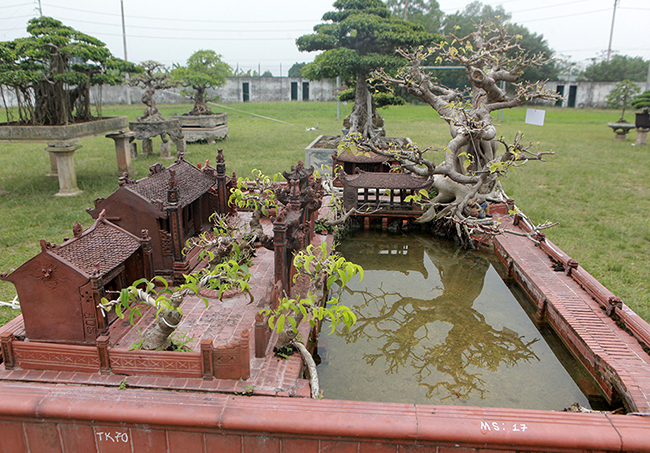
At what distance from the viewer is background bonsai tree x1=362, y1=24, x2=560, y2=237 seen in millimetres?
9445

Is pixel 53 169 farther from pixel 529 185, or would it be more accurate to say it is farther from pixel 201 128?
pixel 529 185

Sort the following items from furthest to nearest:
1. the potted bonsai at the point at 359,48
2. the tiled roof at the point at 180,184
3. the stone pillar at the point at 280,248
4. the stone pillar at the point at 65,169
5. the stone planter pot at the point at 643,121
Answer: the stone planter pot at the point at 643,121 < the potted bonsai at the point at 359,48 < the stone pillar at the point at 65,169 < the tiled roof at the point at 180,184 < the stone pillar at the point at 280,248

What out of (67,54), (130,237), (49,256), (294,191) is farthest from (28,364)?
(67,54)

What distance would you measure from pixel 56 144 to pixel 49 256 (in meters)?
9.69

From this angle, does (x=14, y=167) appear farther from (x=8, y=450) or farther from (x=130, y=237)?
(x=8, y=450)

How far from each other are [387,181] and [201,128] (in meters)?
14.9

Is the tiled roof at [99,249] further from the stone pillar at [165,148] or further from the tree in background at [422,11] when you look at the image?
the tree in background at [422,11]

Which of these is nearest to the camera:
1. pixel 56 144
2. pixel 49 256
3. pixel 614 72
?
pixel 49 256

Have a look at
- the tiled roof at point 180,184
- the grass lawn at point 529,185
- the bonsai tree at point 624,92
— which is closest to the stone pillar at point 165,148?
the grass lawn at point 529,185

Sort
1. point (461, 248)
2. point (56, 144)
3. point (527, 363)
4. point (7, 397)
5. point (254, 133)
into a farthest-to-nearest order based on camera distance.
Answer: point (254, 133)
point (56, 144)
point (461, 248)
point (527, 363)
point (7, 397)

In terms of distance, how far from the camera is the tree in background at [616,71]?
44.9 meters

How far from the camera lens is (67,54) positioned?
1359cm

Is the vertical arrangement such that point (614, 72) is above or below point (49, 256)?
above

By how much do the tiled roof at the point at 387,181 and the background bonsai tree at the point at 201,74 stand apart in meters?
15.7
